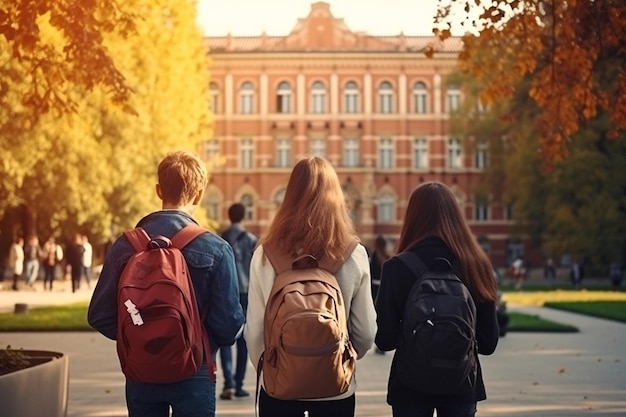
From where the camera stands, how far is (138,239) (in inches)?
196

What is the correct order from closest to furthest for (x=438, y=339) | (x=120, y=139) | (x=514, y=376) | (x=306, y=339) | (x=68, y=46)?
(x=306, y=339) < (x=438, y=339) < (x=68, y=46) < (x=514, y=376) < (x=120, y=139)

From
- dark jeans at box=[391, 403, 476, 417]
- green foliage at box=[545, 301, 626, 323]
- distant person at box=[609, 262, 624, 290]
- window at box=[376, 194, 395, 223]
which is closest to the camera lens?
dark jeans at box=[391, 403, 476, 417]

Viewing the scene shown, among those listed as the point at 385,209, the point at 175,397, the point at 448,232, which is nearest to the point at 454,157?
the point at 385,209

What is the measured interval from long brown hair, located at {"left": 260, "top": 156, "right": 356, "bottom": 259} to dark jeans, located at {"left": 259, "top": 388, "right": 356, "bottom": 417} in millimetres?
605

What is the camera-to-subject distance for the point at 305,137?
68.8 m

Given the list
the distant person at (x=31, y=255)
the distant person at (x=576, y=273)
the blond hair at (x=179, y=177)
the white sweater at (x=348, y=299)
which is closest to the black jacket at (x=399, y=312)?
the white sweater at (x=348, y=299)

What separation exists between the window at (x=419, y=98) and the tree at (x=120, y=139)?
101ft

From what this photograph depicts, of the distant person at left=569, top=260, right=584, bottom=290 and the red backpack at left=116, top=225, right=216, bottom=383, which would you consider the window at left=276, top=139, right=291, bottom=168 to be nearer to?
the distant person at left=569, top=260, right=584, bottom=290

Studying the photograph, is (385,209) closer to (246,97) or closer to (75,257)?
(246,97)

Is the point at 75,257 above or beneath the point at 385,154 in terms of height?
beneath

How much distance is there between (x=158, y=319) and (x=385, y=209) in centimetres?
6374

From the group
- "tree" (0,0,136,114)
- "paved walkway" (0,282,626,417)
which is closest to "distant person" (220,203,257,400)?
"paved walkway" (0,282,626,417)

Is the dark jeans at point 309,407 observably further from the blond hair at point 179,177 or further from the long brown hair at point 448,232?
the blond hair at point 179,177

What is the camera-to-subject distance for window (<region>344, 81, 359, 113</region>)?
225ft
